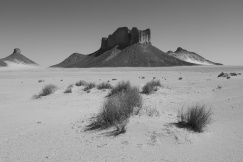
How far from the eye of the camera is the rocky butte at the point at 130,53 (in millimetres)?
100250

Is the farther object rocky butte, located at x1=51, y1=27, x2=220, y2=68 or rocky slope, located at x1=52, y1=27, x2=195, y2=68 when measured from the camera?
rocky butte, located at x1=51, y1=27, x2=220, y2=68

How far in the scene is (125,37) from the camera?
136750 millimetres

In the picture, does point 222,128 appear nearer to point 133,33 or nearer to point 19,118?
point 19,118

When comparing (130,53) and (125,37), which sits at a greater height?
(125,37)

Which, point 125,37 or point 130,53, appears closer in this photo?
point 130,53

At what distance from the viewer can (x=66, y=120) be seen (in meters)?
5.65

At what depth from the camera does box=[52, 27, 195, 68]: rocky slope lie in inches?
3942

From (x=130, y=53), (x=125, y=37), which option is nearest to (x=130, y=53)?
(x=130, y=53)

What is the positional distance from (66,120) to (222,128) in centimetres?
413

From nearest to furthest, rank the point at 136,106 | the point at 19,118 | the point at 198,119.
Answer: the point at 198,119
the point at 19,118
the point at 136,106

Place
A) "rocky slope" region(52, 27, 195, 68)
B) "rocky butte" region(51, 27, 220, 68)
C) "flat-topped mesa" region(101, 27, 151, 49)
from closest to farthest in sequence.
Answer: "rocky slope" region(52, 27, 195, 68)
"rocky butte" region(51, 27, 220, 68)
"flat-topped mesa" region(101, 27, 151, 49)

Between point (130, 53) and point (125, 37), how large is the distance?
28.8 m

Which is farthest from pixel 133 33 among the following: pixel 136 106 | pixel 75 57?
pixel 136 106

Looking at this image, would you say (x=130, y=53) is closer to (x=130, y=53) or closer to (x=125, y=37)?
(x=130, y=53)
